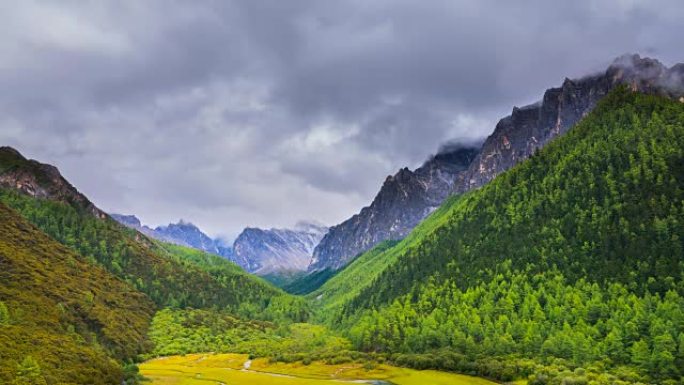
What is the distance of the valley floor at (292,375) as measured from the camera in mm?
145250

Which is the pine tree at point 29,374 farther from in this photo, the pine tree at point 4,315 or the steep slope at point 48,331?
the pine tree at point 4,315

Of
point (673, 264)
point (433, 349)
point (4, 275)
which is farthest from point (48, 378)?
point (673, 264)

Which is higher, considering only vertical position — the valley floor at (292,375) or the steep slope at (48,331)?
the steep slope at (48,331)

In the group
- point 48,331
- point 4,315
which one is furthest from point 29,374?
point 48,331

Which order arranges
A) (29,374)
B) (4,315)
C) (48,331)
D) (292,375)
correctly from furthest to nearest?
1. (292,375)
2. (48,331)
3. (4,315)
4. (29,374)

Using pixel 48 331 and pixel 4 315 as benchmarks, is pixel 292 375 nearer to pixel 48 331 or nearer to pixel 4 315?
pixel 48 331

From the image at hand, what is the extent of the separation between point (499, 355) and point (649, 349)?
43.8 metres

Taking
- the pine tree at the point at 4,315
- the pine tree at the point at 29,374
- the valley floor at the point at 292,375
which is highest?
the pine tree at the point at 4,315

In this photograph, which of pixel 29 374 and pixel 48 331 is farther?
pixel 48 331

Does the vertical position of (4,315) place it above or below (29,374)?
above

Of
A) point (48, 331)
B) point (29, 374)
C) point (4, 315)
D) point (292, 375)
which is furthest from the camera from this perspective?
point (292, 375)

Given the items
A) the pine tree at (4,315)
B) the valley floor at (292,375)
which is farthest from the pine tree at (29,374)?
the valley floor at (292,375)

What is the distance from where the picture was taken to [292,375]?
17025 centimetres

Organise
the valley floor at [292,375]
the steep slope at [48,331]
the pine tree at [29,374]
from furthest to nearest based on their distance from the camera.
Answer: the valley floor at [292,375]
the steep slope at [48,331]
the pine tree at [29,374]
